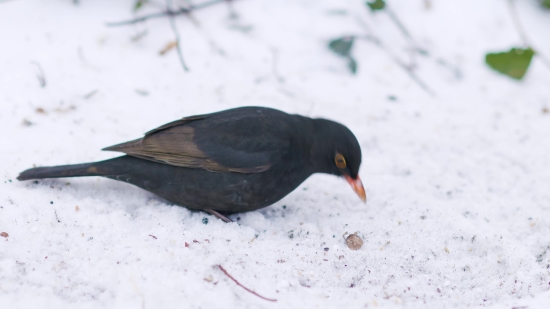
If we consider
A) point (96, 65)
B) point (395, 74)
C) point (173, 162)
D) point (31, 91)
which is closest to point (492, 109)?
point (395, 74)

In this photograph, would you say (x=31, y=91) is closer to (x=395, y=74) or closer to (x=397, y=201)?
(x=397, y=201)

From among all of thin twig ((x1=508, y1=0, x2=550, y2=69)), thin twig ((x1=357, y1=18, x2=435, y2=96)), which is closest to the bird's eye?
thin twig ((x1=357, y1=18, x2=435, y2=96))

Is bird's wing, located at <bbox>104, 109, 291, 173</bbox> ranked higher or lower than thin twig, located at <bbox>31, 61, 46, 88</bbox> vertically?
higher

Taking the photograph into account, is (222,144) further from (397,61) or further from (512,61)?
(512,61)

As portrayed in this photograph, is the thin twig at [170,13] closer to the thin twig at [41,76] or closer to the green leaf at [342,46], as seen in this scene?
the thin twig at [41,76]

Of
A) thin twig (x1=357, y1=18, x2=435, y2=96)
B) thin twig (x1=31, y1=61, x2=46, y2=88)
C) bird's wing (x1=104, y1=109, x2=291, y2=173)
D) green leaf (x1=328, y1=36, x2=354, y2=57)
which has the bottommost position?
thin twig (x1=357, y1=18, x2=435, y2=96)

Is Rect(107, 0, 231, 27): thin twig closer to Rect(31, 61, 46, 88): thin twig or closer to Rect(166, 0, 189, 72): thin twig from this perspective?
Rect(166, 0, 189, 72): thin twig

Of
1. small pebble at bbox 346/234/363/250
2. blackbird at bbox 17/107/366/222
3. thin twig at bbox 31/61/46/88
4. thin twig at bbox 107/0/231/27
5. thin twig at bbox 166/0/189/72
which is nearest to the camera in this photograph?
small pebble at bbox 346/234/363/250
